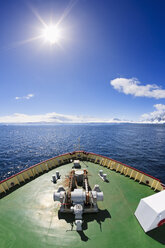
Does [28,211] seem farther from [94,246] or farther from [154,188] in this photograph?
[154,188]

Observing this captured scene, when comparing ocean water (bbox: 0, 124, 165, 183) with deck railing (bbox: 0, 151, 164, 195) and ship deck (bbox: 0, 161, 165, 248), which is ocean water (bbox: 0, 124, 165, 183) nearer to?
deck railing (bbox: 0, 151, 164, 195)

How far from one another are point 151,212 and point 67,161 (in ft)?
45.8

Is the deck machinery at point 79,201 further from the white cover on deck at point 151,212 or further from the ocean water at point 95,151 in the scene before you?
the ocean water at point 95,151

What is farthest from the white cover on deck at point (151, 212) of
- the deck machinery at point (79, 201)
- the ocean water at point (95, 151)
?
the ocean water at point (95, 151)

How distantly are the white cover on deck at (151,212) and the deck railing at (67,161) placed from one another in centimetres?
526

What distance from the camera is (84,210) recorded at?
8875 millimetres

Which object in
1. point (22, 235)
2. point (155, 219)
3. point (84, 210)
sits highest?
point (155, 219)

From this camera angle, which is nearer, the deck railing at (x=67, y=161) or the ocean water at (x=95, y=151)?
the deck railing at (x=67, y=161)

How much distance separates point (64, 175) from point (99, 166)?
616 cm

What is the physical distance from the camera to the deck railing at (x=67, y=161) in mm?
11989

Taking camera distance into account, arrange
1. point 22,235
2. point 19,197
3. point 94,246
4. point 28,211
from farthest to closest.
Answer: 1. point 19,197
2. point 28,211
3. point 22,235
4. point 94,246

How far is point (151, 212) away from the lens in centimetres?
728

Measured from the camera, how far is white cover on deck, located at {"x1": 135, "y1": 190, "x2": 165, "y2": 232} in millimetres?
7026

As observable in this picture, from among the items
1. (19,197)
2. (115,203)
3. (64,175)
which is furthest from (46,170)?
(115,203)
